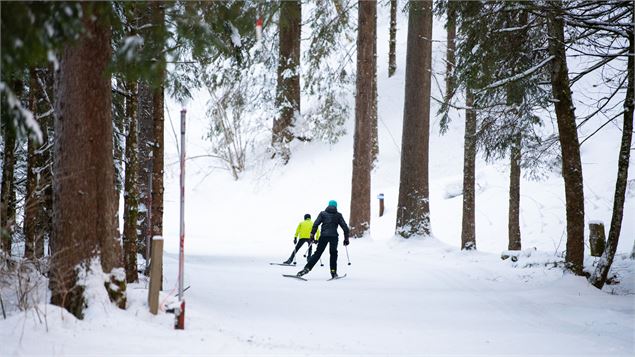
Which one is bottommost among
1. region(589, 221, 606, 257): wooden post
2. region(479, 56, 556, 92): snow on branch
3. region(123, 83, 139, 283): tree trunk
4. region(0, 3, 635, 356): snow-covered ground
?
region(0, 3, 635, 356): snow-covered ground

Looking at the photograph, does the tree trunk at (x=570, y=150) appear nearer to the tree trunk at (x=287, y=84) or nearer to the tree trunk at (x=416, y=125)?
the tree trunk at (x=416, y=125)

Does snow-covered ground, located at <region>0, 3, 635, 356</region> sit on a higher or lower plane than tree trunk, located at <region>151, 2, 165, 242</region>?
lower

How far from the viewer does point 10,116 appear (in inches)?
186

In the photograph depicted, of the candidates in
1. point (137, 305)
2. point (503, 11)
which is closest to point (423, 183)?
point (503, 11)

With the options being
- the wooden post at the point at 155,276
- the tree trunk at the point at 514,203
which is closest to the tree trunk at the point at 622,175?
the tree trunk at the point at 514,203

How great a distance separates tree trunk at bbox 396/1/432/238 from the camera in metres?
17.2

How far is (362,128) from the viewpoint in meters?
18.9

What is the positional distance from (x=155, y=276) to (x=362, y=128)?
12665 millimetres

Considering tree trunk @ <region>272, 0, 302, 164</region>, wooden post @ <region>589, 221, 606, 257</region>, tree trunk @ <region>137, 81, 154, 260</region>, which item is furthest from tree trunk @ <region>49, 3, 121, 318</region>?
tree trunk @ <region>272, 0, 302, 164</region>

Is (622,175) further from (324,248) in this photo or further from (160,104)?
(160,104)

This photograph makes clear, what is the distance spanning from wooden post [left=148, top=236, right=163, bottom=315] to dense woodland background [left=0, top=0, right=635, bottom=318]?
1.06 feet

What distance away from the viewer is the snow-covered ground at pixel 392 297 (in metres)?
6.40

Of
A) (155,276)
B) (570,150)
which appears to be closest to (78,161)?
(155,276)

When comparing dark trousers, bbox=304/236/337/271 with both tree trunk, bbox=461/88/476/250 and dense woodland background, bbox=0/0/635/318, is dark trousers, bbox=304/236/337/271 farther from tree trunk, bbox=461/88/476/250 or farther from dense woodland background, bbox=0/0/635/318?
tree trunk, bbox=461/88/476/250
